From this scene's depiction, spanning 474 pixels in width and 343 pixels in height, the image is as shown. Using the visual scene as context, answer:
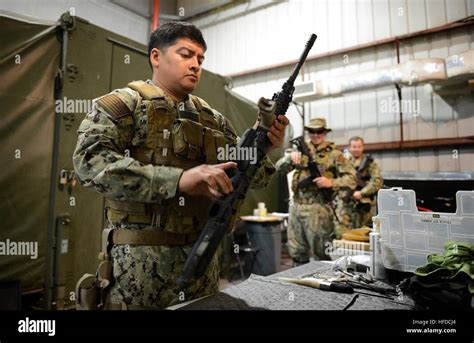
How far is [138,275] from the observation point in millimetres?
656

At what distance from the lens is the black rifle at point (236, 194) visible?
1.91 ft

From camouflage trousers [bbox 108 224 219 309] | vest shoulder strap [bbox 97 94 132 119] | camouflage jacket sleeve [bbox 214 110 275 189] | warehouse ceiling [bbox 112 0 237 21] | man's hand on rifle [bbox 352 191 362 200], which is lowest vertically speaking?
camouflage trousers [bbox 108 224 219 309]

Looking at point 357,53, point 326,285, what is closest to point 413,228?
point 326,285

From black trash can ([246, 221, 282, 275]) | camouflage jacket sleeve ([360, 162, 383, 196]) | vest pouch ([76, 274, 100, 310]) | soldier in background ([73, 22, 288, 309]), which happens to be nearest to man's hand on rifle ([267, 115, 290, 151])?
soldier in background ([73, 22, 288, 309])

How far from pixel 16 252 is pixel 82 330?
0.89 metres

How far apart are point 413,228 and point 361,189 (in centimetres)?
139

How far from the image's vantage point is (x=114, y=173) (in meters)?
0.56

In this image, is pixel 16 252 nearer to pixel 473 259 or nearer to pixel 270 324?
pixel 270 324

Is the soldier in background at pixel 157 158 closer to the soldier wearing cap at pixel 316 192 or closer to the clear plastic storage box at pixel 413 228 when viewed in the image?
the clear plastic storage box at pixel 413 228

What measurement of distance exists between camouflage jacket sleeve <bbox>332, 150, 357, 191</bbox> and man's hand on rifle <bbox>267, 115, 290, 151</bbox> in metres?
1.55

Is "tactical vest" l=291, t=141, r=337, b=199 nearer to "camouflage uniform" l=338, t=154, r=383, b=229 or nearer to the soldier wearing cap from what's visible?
the soldier wearing cap

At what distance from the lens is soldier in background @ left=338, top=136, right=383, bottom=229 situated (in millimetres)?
1903

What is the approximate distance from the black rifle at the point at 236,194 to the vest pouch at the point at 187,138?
0.33 feet

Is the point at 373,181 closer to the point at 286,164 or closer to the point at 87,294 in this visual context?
the point at 286,164
